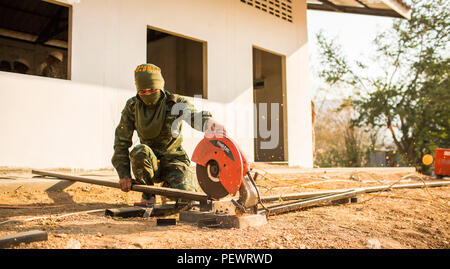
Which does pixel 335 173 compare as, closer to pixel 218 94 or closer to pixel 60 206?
pixel 218 94

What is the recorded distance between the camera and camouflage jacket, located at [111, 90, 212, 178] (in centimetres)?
326

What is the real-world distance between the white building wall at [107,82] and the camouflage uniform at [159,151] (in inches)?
69.3

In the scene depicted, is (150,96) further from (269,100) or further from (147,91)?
(269,100)

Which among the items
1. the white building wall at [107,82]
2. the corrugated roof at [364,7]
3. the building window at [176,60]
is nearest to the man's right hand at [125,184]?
the white building wall at [107,82]

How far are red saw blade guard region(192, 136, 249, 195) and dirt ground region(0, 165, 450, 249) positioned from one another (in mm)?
336

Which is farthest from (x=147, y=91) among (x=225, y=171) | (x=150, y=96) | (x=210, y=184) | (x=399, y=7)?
(x=399, y=7)

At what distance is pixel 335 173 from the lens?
26.3 ft

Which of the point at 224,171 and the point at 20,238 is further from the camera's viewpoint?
the point at 224,171

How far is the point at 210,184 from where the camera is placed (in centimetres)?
259

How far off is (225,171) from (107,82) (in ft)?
11.8

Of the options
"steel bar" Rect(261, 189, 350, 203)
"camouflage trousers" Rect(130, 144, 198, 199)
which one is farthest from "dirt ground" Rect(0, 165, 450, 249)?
"camouflage trousers" Rect(130, 144, 198, 199)

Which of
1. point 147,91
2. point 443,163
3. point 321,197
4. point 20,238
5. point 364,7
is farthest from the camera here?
point 364,7

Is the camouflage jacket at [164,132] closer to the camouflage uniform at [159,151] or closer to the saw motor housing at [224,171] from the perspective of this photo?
the camouflage uniform at [159,151]

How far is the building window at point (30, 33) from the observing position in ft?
29.1
